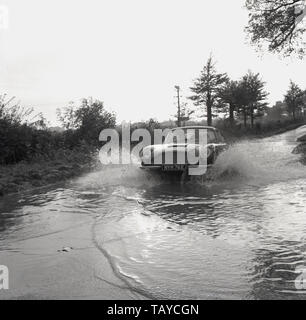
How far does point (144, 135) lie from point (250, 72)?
92.8 feet

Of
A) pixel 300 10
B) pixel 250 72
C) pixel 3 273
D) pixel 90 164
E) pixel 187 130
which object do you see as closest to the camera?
pixel 3 273

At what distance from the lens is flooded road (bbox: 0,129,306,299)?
3186 mm

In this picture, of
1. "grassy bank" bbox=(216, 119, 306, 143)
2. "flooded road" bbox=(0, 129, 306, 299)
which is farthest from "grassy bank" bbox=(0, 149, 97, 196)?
"grassy bank" bbox=(216, 119, 306, 143)

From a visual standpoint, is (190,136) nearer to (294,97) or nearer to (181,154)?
(181,154)

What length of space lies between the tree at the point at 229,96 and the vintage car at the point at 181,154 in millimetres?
30668

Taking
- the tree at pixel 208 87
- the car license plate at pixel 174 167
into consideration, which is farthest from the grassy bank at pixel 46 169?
the tree at pixel 208 87

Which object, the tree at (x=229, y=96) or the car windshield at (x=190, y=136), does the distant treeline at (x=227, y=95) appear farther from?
the car windshield at (x=190, y=136)

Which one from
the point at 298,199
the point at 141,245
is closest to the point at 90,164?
the point at 298,199

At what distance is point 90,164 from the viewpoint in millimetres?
14281

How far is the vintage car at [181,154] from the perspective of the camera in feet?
29.7

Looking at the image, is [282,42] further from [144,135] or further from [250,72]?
[250,72]

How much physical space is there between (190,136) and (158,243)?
6079mm
